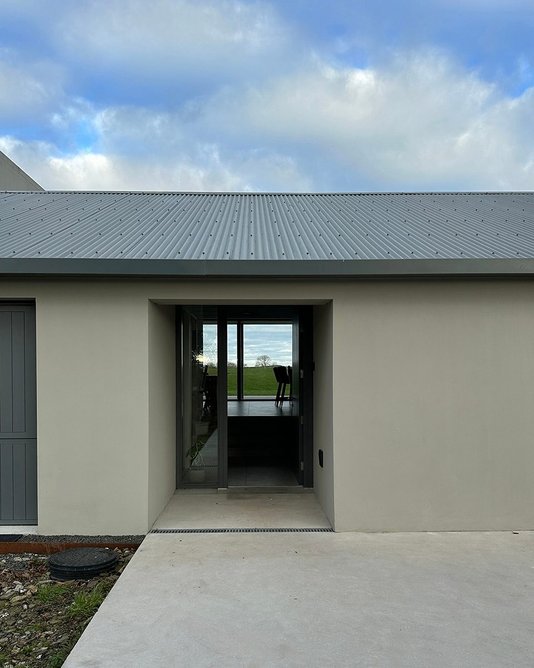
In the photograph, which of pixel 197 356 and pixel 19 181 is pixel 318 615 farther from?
pixel 19 181

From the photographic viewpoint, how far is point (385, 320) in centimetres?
479

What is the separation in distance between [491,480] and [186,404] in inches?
144

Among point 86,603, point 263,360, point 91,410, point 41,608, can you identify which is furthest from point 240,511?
point 263,360

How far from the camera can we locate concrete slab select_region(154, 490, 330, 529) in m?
4.86

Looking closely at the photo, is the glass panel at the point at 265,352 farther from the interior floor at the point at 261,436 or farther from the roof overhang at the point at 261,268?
the roof overhang at the point at 261,268

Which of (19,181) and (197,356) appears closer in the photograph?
(197,356)

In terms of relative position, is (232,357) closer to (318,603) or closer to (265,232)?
(265,232)

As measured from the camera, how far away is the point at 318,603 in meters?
3.28

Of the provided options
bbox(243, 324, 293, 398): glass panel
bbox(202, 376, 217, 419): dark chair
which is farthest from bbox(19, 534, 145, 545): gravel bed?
bbox(243, 324, 293, 398): glass panel

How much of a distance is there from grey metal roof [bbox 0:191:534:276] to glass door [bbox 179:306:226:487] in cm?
125

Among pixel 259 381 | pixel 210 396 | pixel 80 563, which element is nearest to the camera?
pixel 80 563

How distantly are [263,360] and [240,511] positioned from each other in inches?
110

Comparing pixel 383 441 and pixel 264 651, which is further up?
pixel 383 441

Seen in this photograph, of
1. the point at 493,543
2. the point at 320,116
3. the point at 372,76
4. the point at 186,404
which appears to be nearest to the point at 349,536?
the point at 493,543
